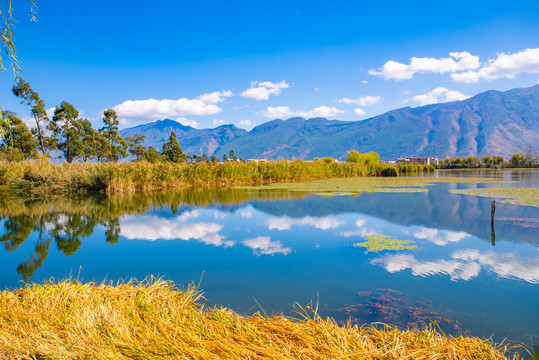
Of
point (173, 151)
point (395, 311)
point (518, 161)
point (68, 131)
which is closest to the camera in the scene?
point (395, 311)

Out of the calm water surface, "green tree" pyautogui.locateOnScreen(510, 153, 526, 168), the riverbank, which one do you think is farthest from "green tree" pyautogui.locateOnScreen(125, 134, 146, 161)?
"green tree" pyautogui.locateOnScreen(510, 153, 526, 168)

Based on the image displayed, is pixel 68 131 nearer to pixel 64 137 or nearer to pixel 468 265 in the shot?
pixel 64 137

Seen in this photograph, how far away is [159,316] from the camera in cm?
291

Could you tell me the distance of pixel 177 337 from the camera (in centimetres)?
247

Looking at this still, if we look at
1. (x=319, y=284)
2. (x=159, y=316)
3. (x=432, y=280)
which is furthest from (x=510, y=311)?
(x=159, y=316)

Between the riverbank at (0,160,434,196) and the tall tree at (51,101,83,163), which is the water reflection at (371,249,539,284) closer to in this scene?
the riverbank at (0,160,434,196)

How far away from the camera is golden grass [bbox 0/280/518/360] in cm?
223

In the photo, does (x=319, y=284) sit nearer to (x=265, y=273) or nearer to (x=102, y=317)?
(x=265, y=273)

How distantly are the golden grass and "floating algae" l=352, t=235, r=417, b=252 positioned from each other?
10.8 ft

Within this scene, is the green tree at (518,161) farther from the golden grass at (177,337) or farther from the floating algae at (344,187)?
the golden grass at (177,337)

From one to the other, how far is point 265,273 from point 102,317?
2.61 meters

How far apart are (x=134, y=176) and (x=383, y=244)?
15.1 m

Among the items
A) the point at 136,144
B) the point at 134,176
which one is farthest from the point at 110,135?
the point at 134,176

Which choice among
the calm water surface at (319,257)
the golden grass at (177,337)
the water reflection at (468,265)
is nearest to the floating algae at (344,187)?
the calm water surface at (319,257)
